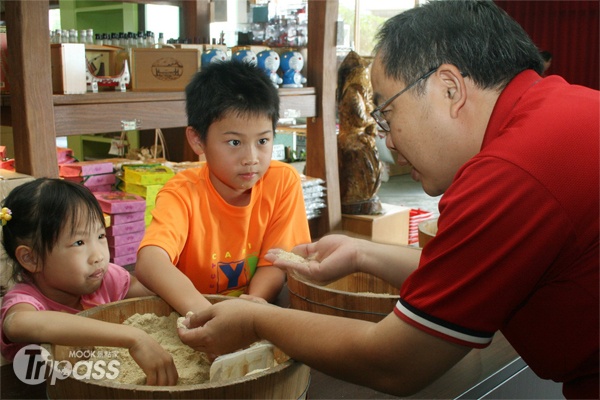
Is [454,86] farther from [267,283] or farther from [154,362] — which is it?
[267,283]

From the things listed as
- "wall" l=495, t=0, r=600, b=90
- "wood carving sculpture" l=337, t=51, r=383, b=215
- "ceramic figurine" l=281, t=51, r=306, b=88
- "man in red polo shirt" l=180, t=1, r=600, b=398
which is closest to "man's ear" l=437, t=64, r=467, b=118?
"man in red polo shirt" l=180, t=1, r=600, b=398

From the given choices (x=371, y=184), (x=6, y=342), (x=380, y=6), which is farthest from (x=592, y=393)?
(x=380, y=6)

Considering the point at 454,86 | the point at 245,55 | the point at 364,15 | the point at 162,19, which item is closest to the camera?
the point at 454,86

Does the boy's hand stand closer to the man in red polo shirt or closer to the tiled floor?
the man in red polo shirt

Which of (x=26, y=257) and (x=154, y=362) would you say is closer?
(x=154, y=362)

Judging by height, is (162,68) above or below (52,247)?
above

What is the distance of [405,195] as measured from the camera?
721 centimetres

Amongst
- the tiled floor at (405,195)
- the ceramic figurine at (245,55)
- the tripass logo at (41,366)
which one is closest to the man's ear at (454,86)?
the tripass logo at (41,366)

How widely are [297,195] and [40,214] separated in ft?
2.52

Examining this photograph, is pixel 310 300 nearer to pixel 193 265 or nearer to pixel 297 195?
pixel 193 265

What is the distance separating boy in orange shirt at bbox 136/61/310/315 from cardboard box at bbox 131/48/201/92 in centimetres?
94

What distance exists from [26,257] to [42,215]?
0.10 m

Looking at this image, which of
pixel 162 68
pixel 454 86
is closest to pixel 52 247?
pixel 454 86

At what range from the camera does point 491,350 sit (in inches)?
53.4
